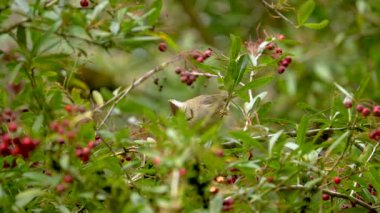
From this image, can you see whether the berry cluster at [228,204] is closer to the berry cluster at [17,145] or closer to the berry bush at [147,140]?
the berry bush at [147,140]

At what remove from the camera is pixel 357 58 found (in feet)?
12.0

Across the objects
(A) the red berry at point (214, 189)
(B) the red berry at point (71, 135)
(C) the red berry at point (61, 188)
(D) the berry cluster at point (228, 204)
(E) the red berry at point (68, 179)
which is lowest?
(D) the berry cluster at point (228, 204)

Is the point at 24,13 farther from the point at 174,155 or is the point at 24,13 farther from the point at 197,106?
the point at 197,106

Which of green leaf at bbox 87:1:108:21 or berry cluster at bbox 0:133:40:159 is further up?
green leaf at bbox 87:1:108:21

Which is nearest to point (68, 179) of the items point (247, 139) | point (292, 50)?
point (247, 139)

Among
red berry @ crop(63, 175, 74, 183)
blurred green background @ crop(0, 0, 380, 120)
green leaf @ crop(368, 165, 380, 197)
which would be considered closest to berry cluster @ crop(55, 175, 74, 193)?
red berry @ crop(63, 175, 74, 183)

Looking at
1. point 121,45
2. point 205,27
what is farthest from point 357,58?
point 121,45

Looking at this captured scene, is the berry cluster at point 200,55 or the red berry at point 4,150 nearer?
the red berry at point 4,150

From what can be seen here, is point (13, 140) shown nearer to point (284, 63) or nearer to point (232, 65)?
point (232, 65)

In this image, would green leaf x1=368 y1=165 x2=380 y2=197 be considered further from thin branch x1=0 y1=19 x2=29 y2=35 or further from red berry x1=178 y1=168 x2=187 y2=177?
thin branch x1=0 y1=19 x2=29 y2=35

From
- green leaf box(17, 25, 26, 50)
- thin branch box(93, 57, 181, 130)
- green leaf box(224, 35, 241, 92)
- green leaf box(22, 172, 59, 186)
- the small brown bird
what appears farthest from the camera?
the small brown bird

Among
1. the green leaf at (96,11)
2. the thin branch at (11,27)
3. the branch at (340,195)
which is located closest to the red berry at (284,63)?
the branch at (340,195)

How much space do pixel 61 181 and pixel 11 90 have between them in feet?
1.13

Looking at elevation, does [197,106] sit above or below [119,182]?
below
